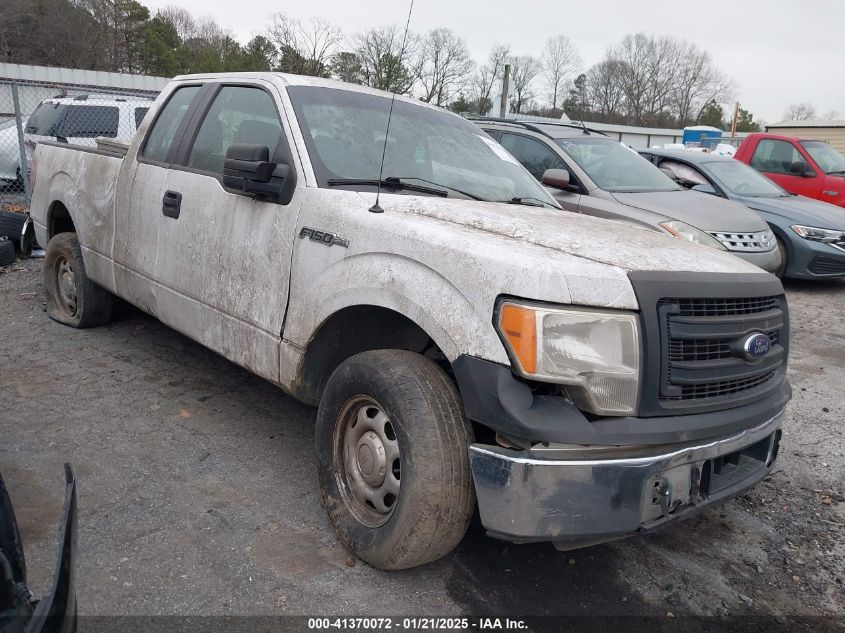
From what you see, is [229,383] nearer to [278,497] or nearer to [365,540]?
[278,497]

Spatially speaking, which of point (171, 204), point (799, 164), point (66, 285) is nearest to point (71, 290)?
point (66, 285)

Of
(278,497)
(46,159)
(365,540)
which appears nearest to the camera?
(365,540)

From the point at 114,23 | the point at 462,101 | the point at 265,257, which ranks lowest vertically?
A: the point at 265,257

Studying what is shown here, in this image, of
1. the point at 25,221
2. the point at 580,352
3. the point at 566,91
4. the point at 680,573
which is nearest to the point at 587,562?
the point at 680,573

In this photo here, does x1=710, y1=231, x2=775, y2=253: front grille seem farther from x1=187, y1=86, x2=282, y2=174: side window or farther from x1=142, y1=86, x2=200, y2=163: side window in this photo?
x1=142, y1=86, x2=200, y2=163: side window

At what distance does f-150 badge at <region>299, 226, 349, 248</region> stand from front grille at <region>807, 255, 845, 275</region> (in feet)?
24.5

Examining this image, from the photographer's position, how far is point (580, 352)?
7.50 feet

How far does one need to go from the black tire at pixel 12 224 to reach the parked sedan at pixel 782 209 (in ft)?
26.4

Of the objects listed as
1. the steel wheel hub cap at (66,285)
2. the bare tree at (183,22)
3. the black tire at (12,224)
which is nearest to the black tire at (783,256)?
the steel wheel hub cap at (66,285)

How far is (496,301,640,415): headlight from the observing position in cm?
225

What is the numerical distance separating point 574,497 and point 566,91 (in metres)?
63.0

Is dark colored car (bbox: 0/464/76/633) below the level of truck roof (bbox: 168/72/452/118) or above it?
below

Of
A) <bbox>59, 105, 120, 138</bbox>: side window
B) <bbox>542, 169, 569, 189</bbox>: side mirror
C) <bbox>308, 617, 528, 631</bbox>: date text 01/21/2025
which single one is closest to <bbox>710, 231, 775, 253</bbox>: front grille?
<bbox>542, 169, 569, 189</bbox>: side mirror

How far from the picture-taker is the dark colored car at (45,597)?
147 centimetres
